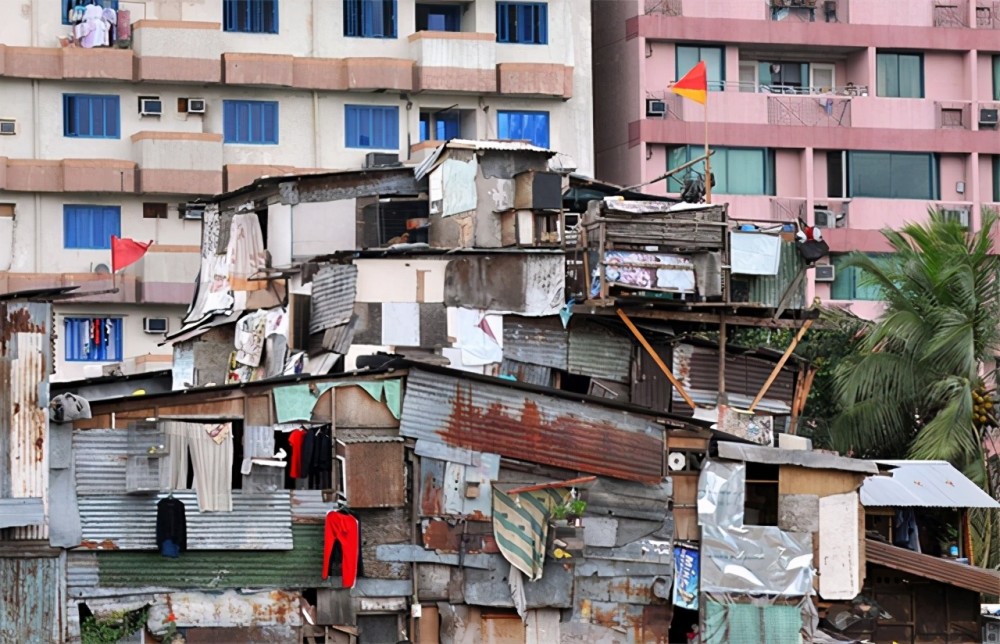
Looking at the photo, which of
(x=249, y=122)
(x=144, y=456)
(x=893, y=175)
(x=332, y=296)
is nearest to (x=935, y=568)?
(x=332, y=296)

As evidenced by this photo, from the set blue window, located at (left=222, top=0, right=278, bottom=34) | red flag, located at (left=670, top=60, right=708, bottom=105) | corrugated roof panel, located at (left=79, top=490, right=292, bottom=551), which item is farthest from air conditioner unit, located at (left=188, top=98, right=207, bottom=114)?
corrugated roof panel, located at (left=79, top=490, right=292, bottom=551)

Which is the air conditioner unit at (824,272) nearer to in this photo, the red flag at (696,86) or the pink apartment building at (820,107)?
the pink apartment building at (820,107)

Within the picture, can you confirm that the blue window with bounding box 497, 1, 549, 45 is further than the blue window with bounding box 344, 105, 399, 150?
Yes

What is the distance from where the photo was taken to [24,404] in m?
25.9

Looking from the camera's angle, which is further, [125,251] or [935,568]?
[125,251]

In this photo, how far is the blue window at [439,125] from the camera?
45312 millimetres

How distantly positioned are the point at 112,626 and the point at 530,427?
6.33 meters

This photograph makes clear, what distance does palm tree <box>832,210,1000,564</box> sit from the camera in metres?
35.5

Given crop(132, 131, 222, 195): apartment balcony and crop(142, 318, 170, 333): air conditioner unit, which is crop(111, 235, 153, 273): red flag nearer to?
crop(132, 131, 222, 195): apartment balcony

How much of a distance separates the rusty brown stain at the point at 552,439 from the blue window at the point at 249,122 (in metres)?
17.8

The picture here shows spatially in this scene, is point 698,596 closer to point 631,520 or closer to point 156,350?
point 631,520

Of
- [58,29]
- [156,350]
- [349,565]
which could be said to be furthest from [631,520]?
[58,29]

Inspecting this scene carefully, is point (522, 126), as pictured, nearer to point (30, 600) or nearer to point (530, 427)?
point (530, 427)

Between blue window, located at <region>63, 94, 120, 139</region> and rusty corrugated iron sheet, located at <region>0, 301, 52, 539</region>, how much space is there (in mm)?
18335
